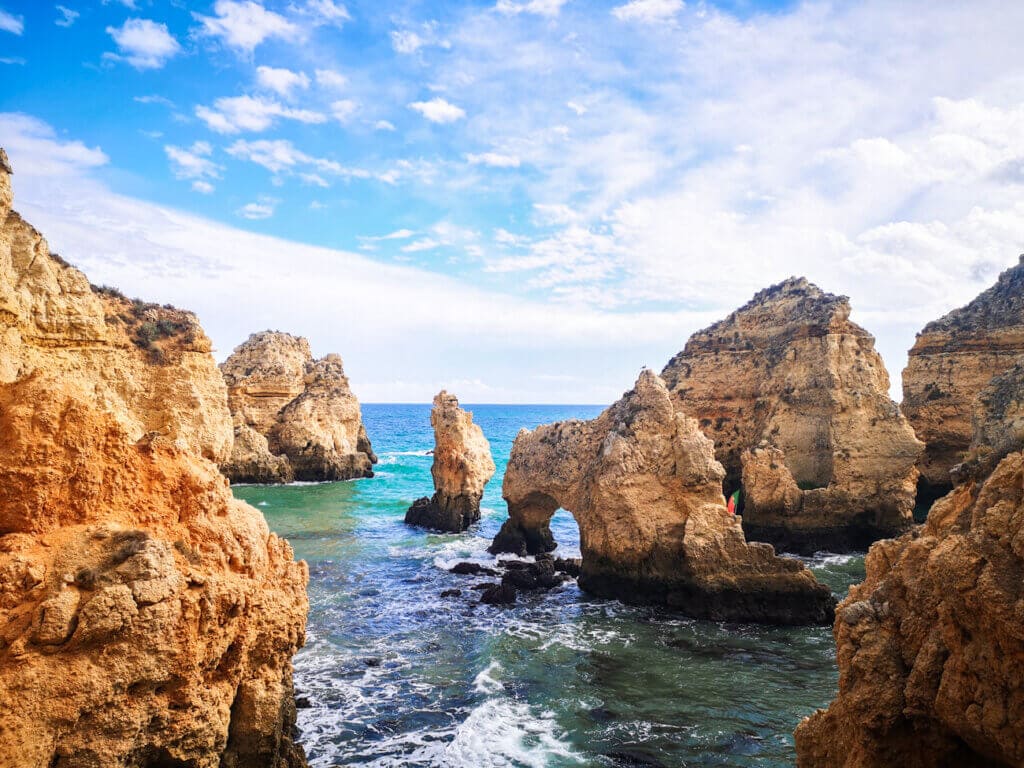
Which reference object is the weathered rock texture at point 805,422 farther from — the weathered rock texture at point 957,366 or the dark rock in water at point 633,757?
the dark rock in water at point 633,757

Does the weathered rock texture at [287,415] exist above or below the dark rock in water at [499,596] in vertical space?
above

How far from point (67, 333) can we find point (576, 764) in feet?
48.2

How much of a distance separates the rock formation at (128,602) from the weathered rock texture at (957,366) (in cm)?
3179

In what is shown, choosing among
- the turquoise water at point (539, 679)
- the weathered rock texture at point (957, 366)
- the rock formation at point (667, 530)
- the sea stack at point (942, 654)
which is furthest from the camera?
the weathered rock texture at point (957, 366)

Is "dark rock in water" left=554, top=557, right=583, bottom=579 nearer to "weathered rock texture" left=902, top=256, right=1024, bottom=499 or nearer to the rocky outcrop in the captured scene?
the rocky outcrop

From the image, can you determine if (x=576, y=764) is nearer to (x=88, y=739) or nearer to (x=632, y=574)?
(x=88, y=739)

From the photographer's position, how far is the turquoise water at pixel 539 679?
36.1 feet

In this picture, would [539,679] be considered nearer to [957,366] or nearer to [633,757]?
[633,757]

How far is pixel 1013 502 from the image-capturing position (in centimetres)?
614

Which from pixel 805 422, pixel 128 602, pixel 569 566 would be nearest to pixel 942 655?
pixel 128 602

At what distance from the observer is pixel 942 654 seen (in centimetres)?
620

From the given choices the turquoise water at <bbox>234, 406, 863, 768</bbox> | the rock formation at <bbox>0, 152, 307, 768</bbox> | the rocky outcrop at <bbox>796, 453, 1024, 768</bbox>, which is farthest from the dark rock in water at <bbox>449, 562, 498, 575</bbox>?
the rocky outcrop at <bbox>796, 453, 1024, 768</bbox>

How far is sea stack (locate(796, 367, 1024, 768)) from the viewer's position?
5594 mm

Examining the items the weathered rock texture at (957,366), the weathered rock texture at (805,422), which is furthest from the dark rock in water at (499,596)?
the weathered rock texture at (957,366)
